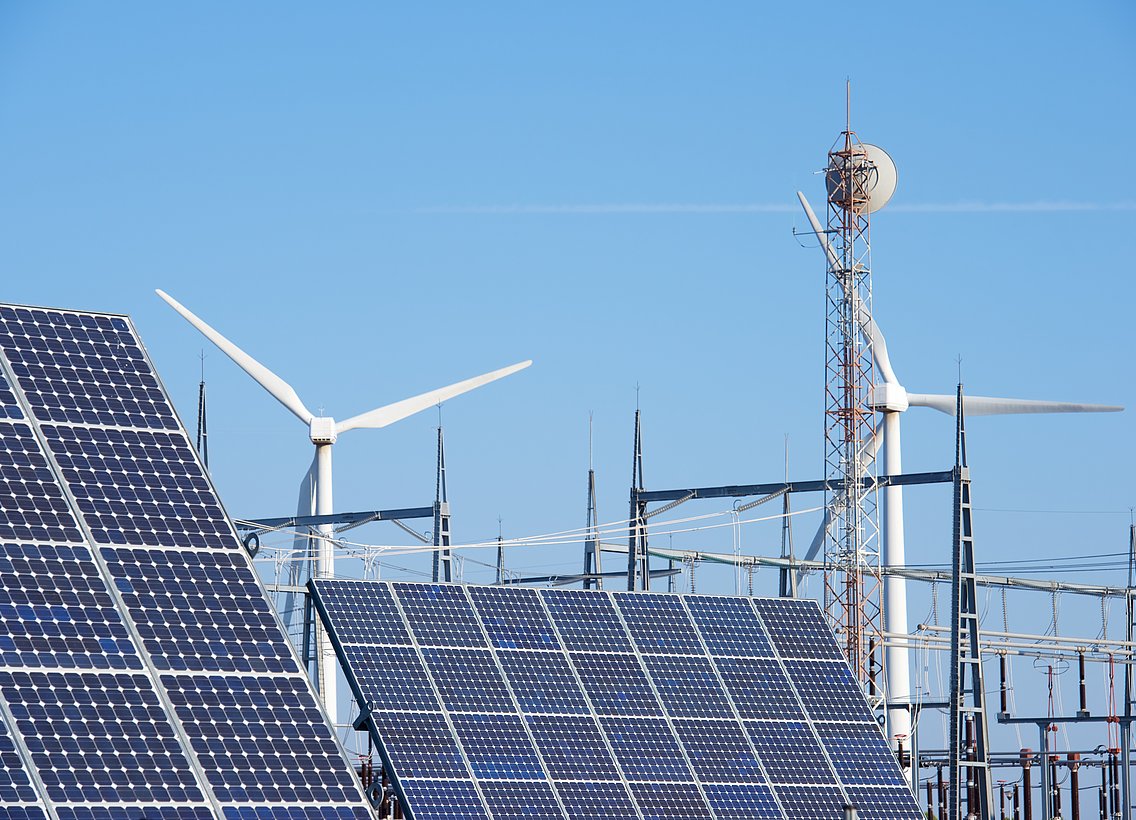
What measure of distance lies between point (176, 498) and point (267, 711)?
5.39 metres

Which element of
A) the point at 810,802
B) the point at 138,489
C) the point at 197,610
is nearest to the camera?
the point at 197,610

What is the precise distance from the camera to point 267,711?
116 ft

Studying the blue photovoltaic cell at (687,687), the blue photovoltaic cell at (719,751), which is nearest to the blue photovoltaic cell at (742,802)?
the blue photovoltaic cell at (719,751)

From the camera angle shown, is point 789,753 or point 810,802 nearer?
point 810,802

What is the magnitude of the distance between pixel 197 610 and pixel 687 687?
1466 centimetres

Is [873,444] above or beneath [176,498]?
above

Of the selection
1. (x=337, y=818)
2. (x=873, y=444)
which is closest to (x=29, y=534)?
(x=337, y=818)

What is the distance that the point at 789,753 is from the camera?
151ft

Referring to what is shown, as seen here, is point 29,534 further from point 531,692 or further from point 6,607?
point 531,692

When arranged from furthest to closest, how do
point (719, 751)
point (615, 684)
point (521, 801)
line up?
point (615, 684)
point (719, 751)
point (521, 801)

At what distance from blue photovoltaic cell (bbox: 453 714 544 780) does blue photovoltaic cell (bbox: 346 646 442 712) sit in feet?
2.88

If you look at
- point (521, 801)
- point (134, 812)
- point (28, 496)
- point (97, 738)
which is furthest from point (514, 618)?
point (134, 812)

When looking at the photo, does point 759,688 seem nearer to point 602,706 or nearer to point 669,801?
point 602,706

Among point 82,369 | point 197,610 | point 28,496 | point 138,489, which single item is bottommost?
point 197,610
